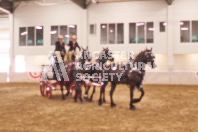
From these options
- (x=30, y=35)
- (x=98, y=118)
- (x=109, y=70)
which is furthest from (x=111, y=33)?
(x=98, y=118)

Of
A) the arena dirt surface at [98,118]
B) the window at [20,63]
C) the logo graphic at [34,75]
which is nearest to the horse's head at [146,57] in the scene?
the arena dirt surface at [98,118]

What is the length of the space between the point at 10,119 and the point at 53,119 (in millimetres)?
1250

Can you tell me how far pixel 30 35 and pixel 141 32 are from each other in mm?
10813

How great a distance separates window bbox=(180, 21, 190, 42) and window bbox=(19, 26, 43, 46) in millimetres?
13044

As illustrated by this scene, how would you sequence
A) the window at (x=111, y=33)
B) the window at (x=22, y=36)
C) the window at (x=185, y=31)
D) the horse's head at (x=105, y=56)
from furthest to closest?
the window at (x=22, y=36) < the window at (x=111, y=33) < the window at (x=185, y=31) < the horse's head at (x=105, y=56)

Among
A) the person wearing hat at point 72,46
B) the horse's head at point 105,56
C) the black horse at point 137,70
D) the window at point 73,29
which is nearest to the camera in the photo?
the black horse at point 137,70

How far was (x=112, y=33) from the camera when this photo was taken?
81.0 ft

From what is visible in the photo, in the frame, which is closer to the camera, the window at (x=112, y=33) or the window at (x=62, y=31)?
the window at (x=112, y=33)

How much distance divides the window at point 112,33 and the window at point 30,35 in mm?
6153

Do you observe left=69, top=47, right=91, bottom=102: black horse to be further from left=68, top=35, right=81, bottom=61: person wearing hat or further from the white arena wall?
the white arena wall

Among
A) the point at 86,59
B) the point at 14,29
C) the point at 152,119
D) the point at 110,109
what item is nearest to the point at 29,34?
the point at 14,29

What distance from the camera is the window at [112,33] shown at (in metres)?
24.5

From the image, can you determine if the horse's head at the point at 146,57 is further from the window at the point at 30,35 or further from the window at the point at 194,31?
the window at the point at 30,35

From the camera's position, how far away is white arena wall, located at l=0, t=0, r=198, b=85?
73.5 ft
